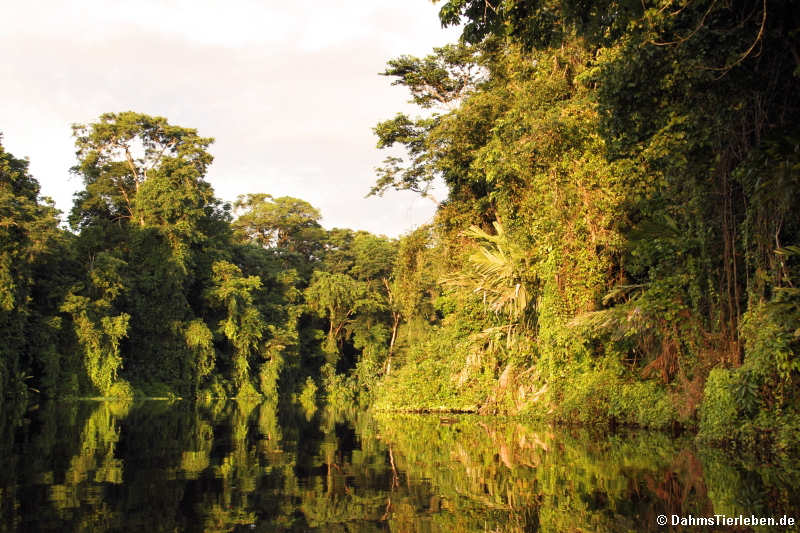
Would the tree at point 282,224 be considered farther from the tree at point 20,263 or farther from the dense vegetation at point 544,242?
the tree at point 20,263

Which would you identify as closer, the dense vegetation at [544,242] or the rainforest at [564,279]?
the rainforest at [564,279]

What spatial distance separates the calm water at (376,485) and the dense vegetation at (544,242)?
224 cm

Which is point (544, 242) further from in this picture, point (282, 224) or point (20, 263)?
point (282, 224)

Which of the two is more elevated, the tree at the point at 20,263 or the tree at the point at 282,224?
the tree at the point at 282,224

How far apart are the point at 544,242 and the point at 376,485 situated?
9622 mm

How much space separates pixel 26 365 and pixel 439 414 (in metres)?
20.5

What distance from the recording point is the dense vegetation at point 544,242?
27.4 ft

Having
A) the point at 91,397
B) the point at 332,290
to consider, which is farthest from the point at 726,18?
the point at 332,290

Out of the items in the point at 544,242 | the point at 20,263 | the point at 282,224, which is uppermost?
the point at 282,224

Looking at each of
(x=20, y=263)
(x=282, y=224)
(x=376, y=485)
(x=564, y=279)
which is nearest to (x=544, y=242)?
(x=564, y=279)

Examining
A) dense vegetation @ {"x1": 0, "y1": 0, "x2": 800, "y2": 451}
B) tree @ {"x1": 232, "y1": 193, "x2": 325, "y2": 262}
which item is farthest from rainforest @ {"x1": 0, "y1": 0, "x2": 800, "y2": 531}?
tree @ {"x1": 232, "y1": 193, "x2": 325, "y2": 262}

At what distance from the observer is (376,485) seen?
6.08 meters

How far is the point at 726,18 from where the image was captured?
7.72m

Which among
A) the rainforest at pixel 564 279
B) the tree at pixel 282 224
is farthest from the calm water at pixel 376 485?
the tree at pixel 282 224
